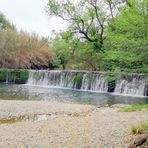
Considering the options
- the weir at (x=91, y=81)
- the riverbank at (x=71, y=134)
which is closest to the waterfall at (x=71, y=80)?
the weir at (x=91, y=81)

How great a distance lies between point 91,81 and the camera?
33875 millimetres

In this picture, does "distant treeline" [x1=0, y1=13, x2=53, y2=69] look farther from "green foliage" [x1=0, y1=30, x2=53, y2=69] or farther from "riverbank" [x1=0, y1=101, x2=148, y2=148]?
"riverbank" [x1=0, y1=101, x2=148, y2=148]

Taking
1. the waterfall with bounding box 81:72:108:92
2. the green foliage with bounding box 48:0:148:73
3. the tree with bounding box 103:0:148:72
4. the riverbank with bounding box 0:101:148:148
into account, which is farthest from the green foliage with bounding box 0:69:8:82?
the riverbank with bounding box 0:101:148:148

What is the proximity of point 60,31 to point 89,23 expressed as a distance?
11.2 ft

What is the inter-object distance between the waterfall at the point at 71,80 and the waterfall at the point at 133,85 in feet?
5.62

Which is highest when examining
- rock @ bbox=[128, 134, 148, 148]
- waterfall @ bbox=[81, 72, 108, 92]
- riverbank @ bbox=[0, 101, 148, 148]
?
waterfall @ bbox=[81, 72, 108, 92]

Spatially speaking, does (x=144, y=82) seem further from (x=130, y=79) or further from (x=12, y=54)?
→ (x=12, y=54)

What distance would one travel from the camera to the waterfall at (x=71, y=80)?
33.1 m

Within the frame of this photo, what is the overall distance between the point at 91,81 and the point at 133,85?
16.5 ft

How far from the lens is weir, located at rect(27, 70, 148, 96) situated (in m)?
29.5

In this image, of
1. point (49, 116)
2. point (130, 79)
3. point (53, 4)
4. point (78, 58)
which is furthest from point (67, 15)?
point (49, 116)

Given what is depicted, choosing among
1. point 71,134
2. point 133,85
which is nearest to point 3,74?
point 133,85

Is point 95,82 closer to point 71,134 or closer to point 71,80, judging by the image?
point 71,80

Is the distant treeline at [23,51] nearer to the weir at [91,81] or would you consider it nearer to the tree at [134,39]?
the weir at [91,81]
